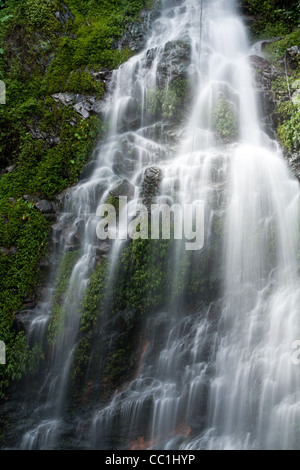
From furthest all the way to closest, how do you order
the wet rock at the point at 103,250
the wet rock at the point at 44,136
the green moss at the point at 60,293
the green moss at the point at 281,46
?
the green moss at the point at 281,46 → the wet rock at the point at 44,136 → the wet rock at the point at 103,250 → the green moss at the point at 60,293

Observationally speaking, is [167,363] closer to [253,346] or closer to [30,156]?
[253,346]

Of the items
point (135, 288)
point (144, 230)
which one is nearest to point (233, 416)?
point (135, 288)

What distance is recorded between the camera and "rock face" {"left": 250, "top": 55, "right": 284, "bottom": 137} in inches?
411

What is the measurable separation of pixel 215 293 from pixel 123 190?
3392mm

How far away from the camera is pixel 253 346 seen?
→ 6.45m

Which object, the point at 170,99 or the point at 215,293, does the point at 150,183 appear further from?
the point at 170,99

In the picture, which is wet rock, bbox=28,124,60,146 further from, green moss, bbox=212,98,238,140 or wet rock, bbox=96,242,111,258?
green moss, bbox=212,98,238,140

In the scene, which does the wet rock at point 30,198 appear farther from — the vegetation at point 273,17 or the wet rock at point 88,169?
the vegetation at point 273,17

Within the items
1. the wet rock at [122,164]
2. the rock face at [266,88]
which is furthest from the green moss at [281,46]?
the wet rock at [122,164]

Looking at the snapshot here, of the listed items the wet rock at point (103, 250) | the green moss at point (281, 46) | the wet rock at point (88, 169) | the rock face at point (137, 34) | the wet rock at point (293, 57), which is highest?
the rock face at point (137, 34)

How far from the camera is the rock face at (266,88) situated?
1045 centimetres

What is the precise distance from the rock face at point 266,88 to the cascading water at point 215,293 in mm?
279

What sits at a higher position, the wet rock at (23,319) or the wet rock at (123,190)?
the wet rock at (123,190)

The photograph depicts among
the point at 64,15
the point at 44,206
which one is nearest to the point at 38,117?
the point at 44,206
